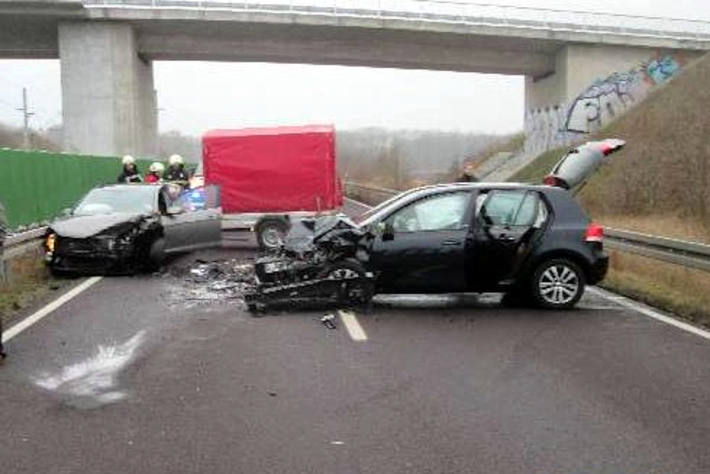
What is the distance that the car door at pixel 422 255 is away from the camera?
34.2ft

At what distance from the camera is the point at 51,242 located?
44.1 feet

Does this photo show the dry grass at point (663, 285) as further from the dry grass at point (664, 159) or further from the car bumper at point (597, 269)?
the dry grass at point (664, 159)

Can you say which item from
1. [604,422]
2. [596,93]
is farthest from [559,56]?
[604,422]

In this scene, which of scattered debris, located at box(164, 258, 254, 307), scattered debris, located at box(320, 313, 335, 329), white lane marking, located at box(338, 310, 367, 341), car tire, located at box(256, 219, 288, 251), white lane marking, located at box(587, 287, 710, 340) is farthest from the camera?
car tire, located at box(256, 219, 288, 251)

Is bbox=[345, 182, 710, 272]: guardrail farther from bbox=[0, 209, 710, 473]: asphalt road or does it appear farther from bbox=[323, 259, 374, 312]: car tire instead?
bbox=[323, 259, 374, 312]: car tire

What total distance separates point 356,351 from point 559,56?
43892 millimetres

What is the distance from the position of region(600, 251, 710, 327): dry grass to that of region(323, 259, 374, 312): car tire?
359cm

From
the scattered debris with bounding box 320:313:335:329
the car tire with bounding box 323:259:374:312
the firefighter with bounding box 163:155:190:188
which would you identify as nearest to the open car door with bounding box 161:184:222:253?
the firefighter with bounding box 163:155:190:188

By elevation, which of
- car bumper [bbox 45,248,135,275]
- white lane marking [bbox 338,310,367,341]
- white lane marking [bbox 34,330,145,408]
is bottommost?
white lane marking [bbox 338,310,367,341]

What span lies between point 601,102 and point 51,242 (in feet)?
131

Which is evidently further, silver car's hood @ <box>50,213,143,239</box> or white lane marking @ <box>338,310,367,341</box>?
silver car's hood @ <box>50,213,143,239</box>

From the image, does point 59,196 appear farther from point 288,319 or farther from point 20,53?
point 20,53

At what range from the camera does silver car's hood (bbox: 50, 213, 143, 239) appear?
13320mm

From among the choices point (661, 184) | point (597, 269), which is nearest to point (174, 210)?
point (597, 269)
